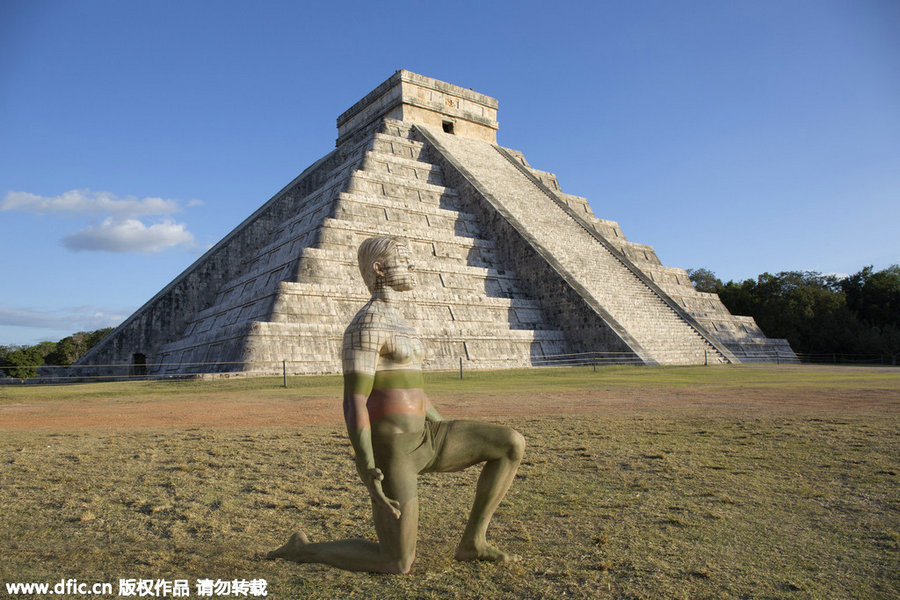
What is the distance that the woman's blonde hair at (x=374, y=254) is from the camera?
344 cm

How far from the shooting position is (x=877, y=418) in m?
7.70

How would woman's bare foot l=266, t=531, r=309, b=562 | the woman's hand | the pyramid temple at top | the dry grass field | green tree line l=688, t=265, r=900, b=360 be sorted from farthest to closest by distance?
green tree line l=688, t=265, r=900, b=360 → the pyramid temple at top → woman's bare foot l=266, t=531, r=309, b=562 → the dry grass field → the woman's hand

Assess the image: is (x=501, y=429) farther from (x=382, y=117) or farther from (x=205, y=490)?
(x=382, y=117)

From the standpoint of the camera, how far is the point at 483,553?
3182 mm

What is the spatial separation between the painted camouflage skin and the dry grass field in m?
0.11

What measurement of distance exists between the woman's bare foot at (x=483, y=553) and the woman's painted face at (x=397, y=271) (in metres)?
1.36

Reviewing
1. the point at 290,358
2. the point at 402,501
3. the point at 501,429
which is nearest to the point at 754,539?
the point at 501,429

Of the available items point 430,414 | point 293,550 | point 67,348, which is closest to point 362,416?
point 430,414

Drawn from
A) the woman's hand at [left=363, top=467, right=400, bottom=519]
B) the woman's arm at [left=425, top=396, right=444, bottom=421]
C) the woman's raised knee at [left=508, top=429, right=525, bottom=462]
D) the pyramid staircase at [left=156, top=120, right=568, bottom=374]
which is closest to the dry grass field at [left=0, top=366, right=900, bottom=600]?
the woman's hand at [left=363, top=467, right=400, bottom=519]

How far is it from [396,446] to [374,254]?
102cm

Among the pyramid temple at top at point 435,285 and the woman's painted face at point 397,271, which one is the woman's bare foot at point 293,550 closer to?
the woman's painted face at point 397,271

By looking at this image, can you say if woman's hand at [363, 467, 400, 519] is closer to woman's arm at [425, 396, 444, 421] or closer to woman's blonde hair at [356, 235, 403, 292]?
woman's arm at [425, 396, 444, 421]

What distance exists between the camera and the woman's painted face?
11.2 ft

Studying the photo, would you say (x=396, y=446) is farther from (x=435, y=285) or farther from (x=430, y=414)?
(x=435, y=285)
